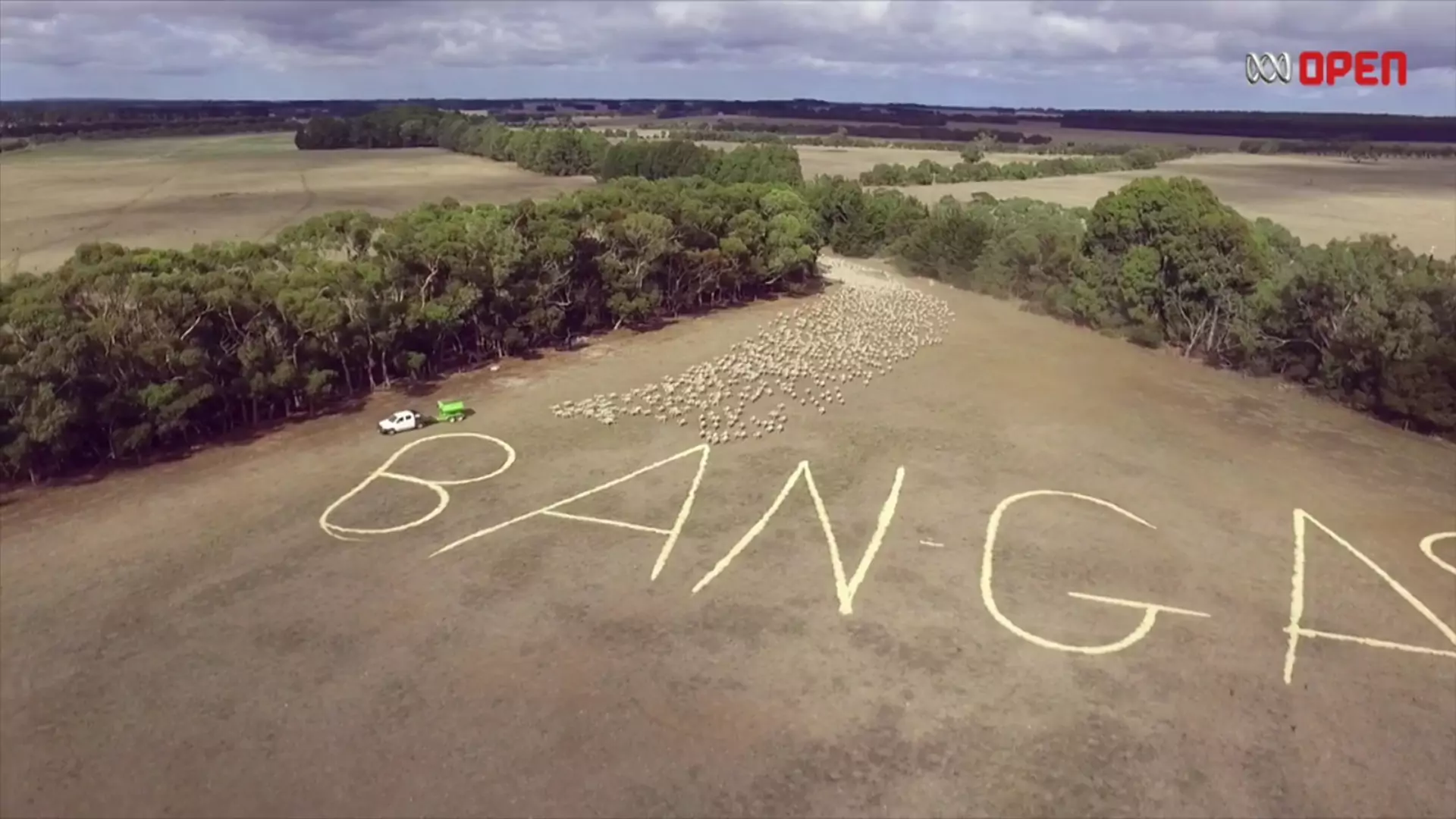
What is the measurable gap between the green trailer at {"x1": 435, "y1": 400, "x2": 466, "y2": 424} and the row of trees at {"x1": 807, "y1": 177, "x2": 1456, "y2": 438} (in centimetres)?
4771

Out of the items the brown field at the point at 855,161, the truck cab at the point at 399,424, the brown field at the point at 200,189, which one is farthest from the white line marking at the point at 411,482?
the brown field at the point at 855,161

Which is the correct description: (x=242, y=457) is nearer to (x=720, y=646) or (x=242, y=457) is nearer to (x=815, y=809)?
(x=720, y=646)

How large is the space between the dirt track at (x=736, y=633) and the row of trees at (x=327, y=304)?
3426 mm

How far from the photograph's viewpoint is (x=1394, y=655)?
31438 millimetres

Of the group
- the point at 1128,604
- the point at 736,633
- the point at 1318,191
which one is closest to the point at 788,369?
the point at 1128,604

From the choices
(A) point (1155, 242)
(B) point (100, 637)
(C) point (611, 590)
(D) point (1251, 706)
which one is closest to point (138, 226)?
(B) point (100, 637)

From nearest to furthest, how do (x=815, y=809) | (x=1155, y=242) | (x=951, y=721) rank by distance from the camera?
(x=815, y=809)
(x=951, y=721)
(x=1155, y=242)

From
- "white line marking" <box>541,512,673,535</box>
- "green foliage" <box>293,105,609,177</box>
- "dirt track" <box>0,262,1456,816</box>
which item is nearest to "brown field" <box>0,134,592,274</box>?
"green foliage" <box>293,105,609,177</box>

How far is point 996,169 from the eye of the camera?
158 meters

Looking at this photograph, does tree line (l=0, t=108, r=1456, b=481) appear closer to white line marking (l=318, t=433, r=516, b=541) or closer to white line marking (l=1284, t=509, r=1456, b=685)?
white line marking (l=318, t=433, r=516, b=541)

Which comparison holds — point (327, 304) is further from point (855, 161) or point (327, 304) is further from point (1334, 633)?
point (855, 161)

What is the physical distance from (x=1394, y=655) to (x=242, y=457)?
49220mm

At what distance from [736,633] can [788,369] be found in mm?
29563

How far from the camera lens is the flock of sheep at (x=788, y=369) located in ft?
171
